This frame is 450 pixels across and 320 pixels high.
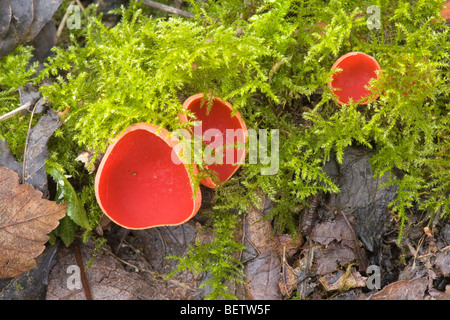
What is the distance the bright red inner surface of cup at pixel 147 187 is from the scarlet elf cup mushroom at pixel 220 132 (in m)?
0.17

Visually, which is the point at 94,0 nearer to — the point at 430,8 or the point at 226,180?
the point at 226,180

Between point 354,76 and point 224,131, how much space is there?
824 mm

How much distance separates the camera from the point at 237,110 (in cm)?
235

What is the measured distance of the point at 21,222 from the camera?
231 cm

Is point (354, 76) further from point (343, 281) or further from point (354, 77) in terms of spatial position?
point (343, 281)

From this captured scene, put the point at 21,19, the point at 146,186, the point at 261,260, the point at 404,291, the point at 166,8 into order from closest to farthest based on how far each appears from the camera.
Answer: the point at 404,291, the point at 146,186, the point at 261,260, the point at 21,19, the point at 166,8

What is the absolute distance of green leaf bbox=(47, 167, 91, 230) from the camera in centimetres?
236

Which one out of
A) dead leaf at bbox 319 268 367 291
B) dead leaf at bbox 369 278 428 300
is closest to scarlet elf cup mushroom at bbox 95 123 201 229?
dead leaf at bbox 319 268 367 291

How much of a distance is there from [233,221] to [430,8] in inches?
66.7

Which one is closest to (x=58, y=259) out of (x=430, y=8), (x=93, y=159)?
(x=93, y=159)

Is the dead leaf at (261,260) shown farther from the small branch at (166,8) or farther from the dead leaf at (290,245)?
the small branch at (166,8)

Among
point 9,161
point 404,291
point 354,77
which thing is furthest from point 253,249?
point 9,161

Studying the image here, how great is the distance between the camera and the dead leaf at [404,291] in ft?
7.26

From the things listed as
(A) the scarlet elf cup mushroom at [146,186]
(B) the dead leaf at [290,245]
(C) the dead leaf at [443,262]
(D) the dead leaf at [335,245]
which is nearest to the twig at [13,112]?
(A) the scarlet elf cup mushroom at [146,186]
